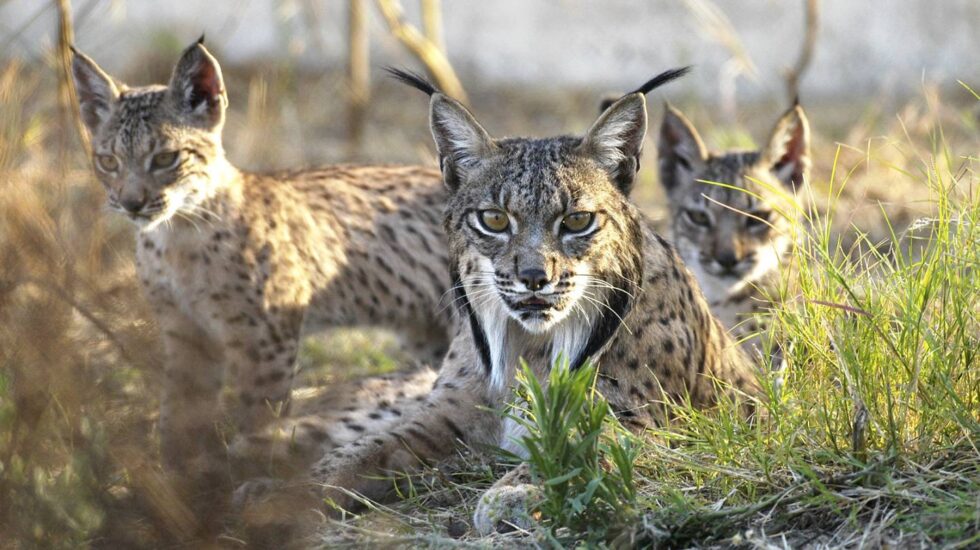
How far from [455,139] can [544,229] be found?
1.89ft

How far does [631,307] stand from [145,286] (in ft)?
8.65

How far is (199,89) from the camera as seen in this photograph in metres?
6.29

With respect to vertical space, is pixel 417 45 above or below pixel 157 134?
above

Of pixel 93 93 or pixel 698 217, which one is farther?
pixel 698 217

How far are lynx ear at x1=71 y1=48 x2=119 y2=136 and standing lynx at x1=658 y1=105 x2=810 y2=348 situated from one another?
299 centimetres

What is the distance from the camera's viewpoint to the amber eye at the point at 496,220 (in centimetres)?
475

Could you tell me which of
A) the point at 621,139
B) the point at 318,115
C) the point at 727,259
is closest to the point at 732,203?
the point at 727,259

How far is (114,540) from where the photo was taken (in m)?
3.57

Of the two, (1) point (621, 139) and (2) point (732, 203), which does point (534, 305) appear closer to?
(1) point (621, 139)

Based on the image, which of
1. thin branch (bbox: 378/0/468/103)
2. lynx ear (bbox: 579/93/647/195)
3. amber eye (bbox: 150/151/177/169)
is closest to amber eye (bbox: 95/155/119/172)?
amber eye (bbox: 150/151/177/169)

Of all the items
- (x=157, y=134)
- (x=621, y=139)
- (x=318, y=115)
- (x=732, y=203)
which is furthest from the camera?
(x=318, y=115)

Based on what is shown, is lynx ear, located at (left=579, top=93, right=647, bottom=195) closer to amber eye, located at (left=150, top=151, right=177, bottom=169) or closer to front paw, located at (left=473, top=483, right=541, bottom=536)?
front paw, located at (left=473, top=483, right=541, bottom=536)

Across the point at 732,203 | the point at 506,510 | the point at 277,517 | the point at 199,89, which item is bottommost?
the point at 506,510

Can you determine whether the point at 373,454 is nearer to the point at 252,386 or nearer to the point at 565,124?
the point at 252,386
